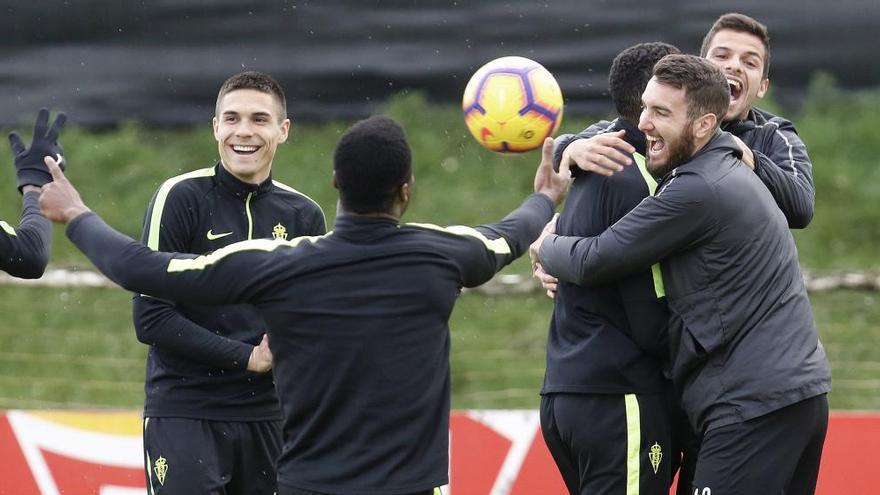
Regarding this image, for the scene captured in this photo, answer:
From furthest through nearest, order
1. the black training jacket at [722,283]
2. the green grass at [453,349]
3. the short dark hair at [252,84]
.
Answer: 1. the green grass at [453,349]
2. the short dark hair at [252,84]
3. the black training jacket at [722,283]

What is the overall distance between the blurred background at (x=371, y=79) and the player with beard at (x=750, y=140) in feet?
15.2

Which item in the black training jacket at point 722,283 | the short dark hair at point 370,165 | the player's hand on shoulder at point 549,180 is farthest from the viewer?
the player's hand on shoulder at point 549,180

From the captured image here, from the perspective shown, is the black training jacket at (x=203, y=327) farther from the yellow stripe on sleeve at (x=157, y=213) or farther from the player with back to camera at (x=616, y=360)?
the player with back to camera at (x=616, y=360)

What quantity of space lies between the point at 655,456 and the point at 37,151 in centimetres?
262

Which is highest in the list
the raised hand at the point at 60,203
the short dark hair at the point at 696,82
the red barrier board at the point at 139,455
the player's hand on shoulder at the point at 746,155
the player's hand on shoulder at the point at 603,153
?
the short dark hair at the point at 696,82

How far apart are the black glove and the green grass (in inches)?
213

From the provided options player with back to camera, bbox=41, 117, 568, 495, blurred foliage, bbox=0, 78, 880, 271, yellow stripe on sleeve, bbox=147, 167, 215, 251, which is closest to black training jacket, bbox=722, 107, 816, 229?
player with back to camera, bbox=41, 117, 568, 495

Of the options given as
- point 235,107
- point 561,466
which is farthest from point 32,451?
point 561,466

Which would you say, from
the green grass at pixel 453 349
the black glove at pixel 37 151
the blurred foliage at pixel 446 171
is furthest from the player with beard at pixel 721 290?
the blurred foliage at pixel 446 171

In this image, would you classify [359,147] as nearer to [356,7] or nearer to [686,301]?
[686,301]

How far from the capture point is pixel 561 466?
17.0 feet

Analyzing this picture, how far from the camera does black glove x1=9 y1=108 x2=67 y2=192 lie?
4977 mm

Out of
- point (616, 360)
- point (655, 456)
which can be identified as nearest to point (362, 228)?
point (616, 360)

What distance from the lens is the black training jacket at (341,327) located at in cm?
414
